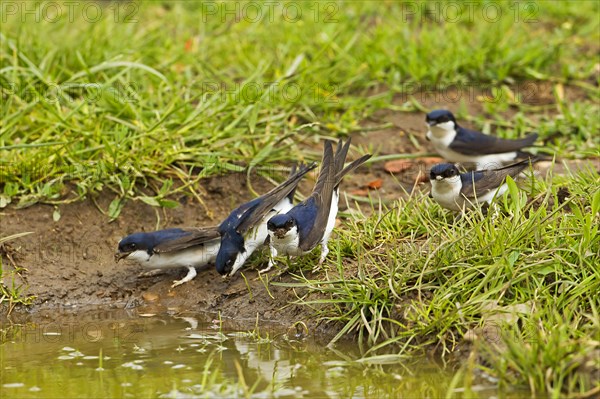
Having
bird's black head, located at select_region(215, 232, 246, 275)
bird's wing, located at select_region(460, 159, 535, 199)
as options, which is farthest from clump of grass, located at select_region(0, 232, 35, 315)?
bird's wing, located at select_region(460, 159, 535, 199)

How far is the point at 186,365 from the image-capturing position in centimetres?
497

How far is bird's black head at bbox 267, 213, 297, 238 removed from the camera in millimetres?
5891

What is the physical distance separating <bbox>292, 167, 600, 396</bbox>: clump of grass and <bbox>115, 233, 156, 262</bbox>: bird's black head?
3.72ft

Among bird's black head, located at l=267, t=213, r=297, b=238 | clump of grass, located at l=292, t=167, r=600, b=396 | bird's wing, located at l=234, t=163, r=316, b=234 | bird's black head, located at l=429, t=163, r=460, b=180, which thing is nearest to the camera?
clump of grass, located at l=292, t=167, r=600, b=396

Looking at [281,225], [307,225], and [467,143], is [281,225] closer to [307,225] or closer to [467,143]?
[307,225]

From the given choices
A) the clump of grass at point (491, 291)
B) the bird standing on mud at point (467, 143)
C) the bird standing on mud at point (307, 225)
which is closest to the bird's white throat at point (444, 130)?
the bird standing on mud at point (467, 143)

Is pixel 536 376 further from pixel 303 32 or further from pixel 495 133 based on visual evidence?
pixel 303 32

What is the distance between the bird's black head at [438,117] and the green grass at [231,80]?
68 centimetres

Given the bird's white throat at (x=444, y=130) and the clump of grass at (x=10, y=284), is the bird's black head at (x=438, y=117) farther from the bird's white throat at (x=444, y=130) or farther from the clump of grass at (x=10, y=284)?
the clump of grass at (x=10, y=284)

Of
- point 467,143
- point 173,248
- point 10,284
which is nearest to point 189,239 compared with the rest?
point 173,248

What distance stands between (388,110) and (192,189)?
2.13m

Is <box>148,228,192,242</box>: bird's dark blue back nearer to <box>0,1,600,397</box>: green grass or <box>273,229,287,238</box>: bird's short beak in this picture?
<box>0,1,600,397</box>: green grass

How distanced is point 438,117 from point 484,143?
0.42 m

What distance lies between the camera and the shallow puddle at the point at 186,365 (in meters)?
4.56
